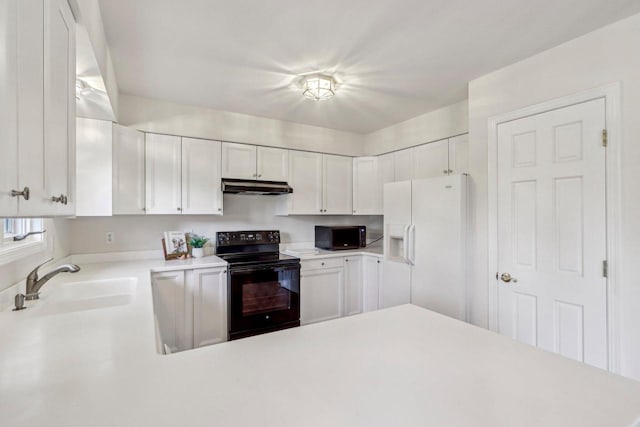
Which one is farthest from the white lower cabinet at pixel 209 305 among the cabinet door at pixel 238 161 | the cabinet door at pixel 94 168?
A: the cabinet door at pixel 238 161

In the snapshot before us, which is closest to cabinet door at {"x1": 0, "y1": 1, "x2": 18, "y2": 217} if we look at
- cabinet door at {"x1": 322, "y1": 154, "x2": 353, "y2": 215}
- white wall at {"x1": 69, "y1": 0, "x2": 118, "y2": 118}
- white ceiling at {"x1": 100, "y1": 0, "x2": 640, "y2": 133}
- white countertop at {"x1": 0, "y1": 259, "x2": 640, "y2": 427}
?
white countertop at {"x1": 0, "y1": 259, "x2": 640, "y2": 427}

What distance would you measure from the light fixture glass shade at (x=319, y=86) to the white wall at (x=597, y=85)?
1196mm

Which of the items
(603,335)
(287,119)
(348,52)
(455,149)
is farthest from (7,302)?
(455,149)

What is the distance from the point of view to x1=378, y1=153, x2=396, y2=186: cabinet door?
3764 mm

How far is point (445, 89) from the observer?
270cm

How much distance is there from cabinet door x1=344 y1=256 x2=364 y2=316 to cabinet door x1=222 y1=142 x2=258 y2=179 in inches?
58.6

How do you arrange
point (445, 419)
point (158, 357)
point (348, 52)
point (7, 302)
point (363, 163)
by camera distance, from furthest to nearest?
point (363, 163) < point (348, 52) < point (7, 302) < point (158, 357) < point (445, 419)

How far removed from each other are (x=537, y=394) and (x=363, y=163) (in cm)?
343

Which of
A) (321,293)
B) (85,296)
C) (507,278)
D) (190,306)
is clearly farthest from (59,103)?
(321,293)

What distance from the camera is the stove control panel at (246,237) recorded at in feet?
10.9

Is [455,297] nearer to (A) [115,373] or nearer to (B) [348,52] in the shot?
(B) [348,52]

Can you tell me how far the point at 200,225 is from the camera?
11.0ft

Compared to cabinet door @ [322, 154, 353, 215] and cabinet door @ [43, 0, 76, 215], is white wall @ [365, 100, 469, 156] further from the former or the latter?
cabinet door @ [43, 0, 76, 215]

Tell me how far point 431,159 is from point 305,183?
4.71 feet
